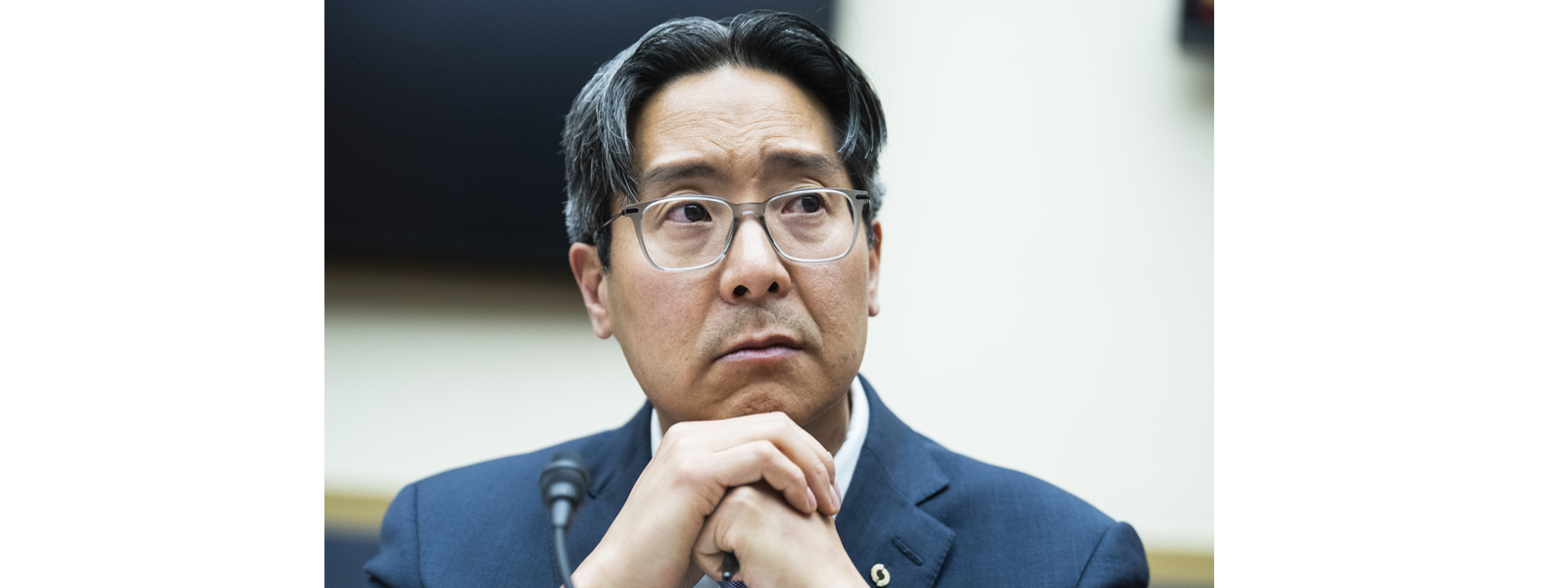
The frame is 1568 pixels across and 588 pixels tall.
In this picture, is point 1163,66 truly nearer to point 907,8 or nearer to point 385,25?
point 907,8

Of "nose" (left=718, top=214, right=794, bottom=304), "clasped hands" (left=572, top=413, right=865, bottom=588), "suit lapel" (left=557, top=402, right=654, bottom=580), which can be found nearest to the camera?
"clasped hands" (left=572, top=413, right=865, bottom=588)

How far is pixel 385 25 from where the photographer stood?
207 cm

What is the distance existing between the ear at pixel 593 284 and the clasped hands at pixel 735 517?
0.48m

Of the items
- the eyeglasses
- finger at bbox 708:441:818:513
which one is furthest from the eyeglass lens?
finger at bbox 708:441:818:513

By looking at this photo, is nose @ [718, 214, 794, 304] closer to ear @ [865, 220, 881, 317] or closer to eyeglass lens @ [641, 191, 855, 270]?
eyeglass lens @ [641, 191, 855, 270]

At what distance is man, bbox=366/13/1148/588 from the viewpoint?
149 centimetres

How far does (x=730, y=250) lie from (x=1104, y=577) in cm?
95

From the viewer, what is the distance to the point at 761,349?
162cm

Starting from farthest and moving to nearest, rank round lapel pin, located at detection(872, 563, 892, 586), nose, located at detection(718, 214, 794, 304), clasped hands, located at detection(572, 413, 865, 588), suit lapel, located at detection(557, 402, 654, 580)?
suit lapel, located at detection(557, 402, 654, 580) < round lapel pin, located at detection(872, 563, 892, 586) < nose, located at detection(718, 214, 794, 304) < clasped hands, located at detection(572, 413, 865, 588)

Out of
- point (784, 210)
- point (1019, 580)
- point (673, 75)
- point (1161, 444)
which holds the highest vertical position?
point (673, 75)

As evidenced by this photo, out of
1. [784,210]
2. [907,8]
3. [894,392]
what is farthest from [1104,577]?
[907,8]

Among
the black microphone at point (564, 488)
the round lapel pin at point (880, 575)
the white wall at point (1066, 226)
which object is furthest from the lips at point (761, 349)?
the white wall at point (1066, 226)

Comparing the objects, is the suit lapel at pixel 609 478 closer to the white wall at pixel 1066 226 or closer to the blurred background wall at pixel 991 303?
the blurred background wall at pixel 991 303

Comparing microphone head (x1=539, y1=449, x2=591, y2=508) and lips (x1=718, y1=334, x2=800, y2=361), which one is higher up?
lips (x1=718, y1=334, x2=800, y2=361)
